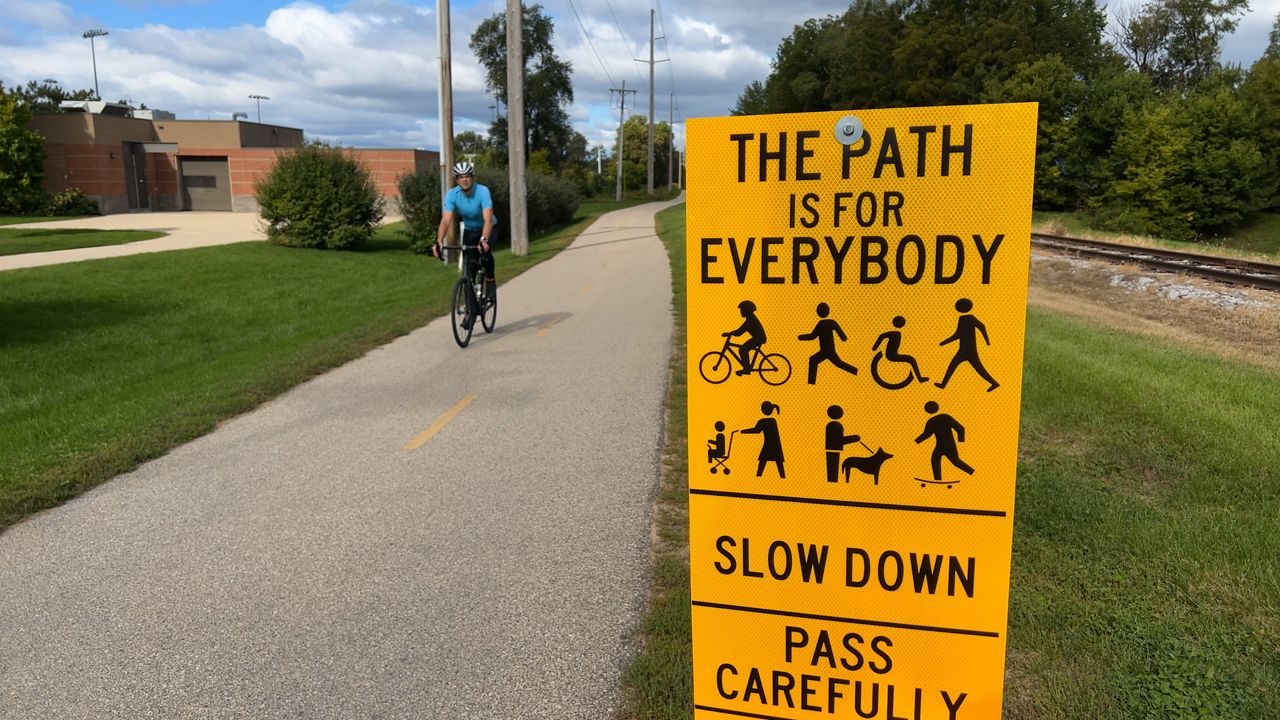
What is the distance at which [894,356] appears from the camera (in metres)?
2.25

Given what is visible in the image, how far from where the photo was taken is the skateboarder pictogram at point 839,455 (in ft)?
7.57

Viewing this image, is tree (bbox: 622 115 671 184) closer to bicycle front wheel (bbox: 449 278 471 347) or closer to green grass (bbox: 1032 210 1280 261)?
green grass (bbox: 1032 210 1280 261)

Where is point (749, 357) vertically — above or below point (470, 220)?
below

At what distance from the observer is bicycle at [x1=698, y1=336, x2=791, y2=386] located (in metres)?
2.35

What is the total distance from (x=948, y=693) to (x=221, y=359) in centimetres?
976

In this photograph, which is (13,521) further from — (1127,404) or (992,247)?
(1127,404)

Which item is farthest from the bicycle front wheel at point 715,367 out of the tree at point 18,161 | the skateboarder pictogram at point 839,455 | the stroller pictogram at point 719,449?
the tree at point 18,161

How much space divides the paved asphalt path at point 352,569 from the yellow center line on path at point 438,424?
0.13 feet

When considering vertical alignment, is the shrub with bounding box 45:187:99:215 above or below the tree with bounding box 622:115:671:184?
below

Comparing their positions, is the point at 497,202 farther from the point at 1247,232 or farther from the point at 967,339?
the point at 1247,232

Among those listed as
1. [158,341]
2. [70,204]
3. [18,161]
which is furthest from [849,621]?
[70,204]

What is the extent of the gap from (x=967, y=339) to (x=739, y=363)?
57cm

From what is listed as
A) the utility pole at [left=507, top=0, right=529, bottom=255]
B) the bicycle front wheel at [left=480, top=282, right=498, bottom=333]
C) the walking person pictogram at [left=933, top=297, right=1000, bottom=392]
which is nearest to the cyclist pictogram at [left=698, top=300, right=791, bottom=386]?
the walking person pictogram at [left=933, top=297, right=1000, bottom=392]

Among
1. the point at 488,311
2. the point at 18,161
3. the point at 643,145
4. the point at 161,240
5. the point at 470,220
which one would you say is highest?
the point at 643,145
